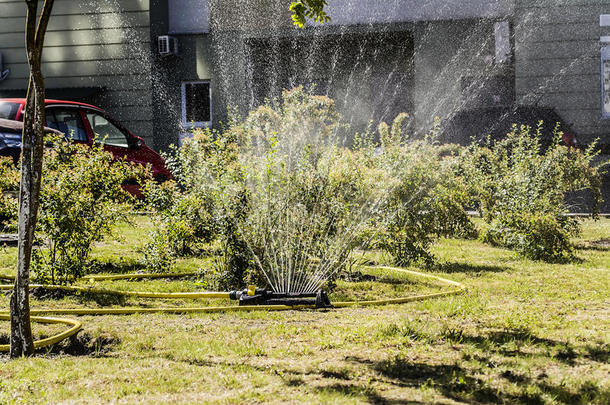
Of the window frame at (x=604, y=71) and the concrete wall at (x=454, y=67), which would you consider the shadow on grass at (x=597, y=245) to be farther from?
the window frame at (x=604, y=71)

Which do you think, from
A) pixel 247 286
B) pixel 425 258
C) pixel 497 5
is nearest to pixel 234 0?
pixel 497 5

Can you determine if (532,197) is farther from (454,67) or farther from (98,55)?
(98,55)

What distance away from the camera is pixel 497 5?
64.1 ft

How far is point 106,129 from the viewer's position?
13781mm

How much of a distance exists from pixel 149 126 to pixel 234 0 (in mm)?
4112

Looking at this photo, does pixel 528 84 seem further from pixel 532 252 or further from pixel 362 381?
pixel 362 381

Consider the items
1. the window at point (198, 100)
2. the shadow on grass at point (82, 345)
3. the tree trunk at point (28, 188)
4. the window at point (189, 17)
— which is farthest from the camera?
the window at point (198, 100)

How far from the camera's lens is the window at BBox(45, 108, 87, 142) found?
40.5ft

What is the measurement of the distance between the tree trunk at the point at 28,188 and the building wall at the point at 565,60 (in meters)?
16.9

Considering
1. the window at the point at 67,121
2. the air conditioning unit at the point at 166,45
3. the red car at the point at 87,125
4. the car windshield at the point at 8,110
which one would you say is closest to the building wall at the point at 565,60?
the air conditioning unit at the point at 166,45

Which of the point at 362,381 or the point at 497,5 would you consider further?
the point at 497,5

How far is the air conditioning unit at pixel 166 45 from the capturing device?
1895 centimetres

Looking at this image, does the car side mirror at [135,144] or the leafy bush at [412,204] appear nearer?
the leafy bush at [412,204]

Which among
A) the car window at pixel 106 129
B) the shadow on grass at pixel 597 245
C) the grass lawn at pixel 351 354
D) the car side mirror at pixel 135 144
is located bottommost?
the grass lawn at pixel 351 354
